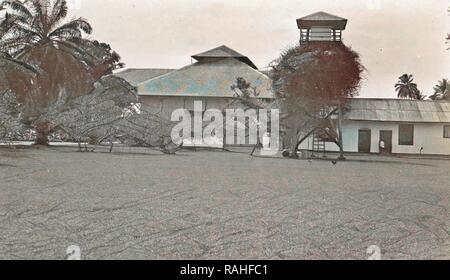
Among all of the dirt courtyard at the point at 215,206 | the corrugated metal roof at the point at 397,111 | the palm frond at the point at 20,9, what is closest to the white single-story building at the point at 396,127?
the corrugated metal roof at the point at 397,111

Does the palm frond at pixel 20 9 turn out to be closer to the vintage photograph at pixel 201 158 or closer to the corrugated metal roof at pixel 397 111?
the vintage photograph at pixel 201 158

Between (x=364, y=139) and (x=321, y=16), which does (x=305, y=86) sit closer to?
(x=321, y=16)

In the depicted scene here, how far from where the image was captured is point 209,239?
5547 mm

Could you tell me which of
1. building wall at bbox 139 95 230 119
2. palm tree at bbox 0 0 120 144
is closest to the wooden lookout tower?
building wall at bbox 139 95 230 119

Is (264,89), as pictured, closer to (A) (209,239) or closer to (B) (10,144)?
(A) (209,239)

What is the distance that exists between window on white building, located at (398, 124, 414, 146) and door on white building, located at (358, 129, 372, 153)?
1753 millimetres

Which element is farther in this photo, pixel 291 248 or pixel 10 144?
pixel 10 144

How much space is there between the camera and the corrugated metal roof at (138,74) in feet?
24.5

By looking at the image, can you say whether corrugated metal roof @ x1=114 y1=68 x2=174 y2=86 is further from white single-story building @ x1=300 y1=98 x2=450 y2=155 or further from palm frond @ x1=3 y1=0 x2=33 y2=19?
white single-story building @ x1=300 y1=98 x2=450 y2=155

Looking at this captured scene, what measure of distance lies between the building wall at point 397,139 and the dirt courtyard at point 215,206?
611mm

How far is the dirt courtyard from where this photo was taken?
5.39 meters

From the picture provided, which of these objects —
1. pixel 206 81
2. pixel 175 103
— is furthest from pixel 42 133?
pixel 206 81
